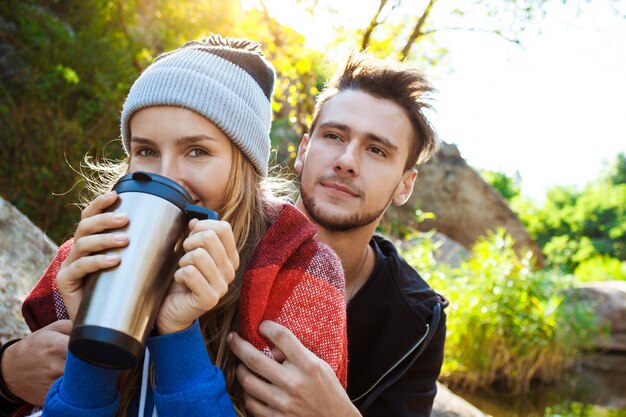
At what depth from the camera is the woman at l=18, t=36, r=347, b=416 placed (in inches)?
52.1

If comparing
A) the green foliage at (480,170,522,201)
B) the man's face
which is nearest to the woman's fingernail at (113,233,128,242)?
the man's face

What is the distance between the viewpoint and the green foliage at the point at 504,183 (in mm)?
45469

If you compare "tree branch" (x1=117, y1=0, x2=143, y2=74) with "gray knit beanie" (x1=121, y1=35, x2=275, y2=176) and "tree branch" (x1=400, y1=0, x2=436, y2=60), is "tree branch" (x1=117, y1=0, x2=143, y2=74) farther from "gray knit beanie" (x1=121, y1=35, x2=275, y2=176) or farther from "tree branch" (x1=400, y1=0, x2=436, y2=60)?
"gray knit beanie" (x1=121, y1=35, x2=275, y2=176)

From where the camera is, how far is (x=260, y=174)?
1911 millimetres

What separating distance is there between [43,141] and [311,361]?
19.3ft

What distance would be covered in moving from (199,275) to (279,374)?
17.4 inches

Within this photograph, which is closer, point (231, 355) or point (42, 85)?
point (231, 355)

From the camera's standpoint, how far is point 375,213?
3100 millimetres

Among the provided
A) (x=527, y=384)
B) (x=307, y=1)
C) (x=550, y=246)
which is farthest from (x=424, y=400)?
(x=550, y=246)

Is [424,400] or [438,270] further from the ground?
[424,400]

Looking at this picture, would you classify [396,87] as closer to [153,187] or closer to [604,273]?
[153,187]

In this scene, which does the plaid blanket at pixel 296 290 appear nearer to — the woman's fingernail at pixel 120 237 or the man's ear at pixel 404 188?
the woman's fingernail at pixel 120 237

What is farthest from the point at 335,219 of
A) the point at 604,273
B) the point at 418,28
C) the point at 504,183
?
the point at 504,183

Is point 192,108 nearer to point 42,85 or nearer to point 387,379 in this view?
point 387,379
